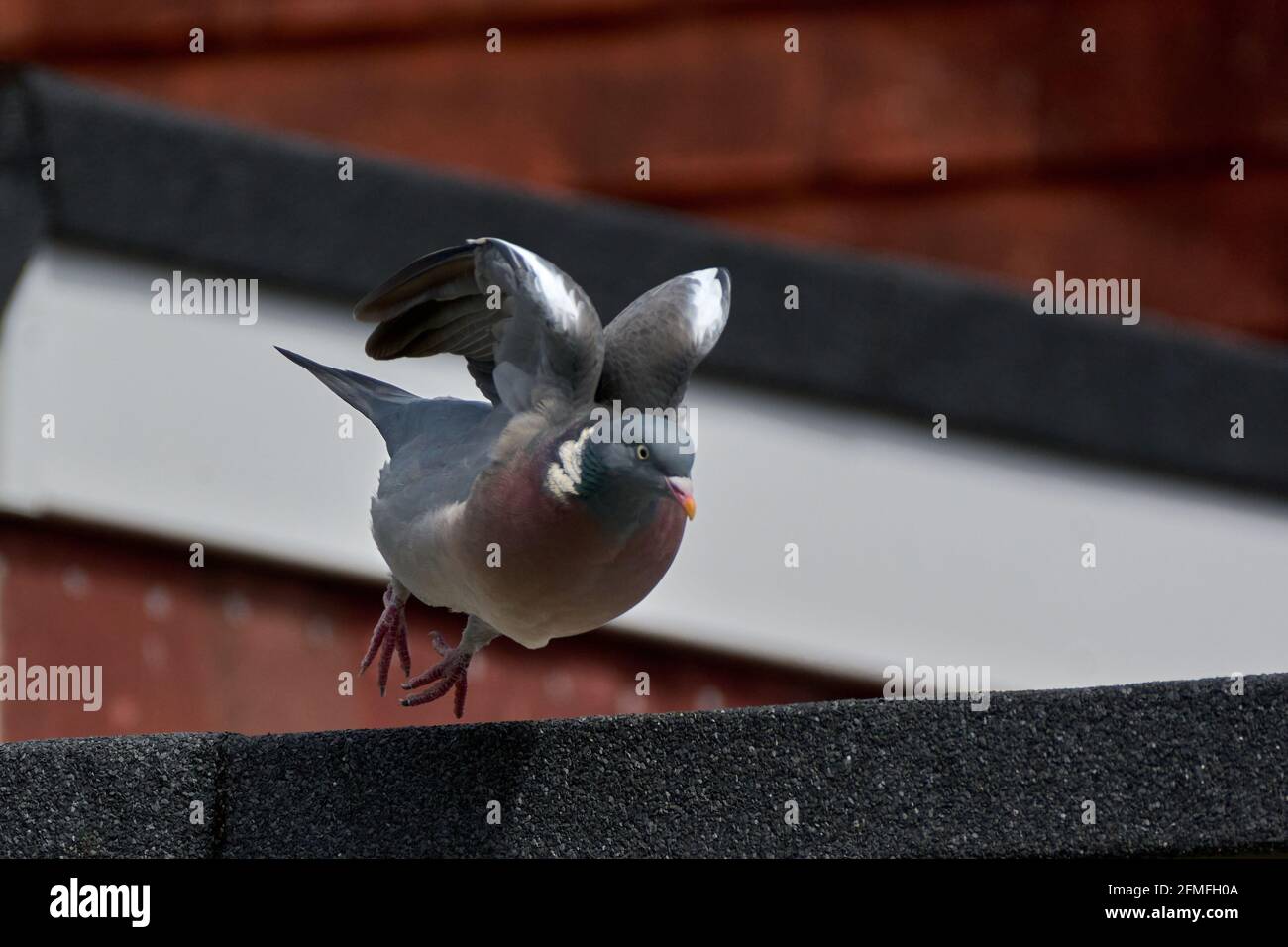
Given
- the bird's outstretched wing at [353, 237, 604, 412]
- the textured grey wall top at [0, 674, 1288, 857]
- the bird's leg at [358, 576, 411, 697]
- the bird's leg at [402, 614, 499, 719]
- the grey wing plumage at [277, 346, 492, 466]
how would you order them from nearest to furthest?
the textured grey wall top at [0, 674, 1288, 857] < the bird's outstretched wing at [353, 237, 604, 412] < the grey wing plumage at [277, 346, 492, 466] < the bird's leg at [402, 614, 499, 719] < the bird's leg at [358, 576, 411, 697]

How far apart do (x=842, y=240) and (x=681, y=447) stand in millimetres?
2417

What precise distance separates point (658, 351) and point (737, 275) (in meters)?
2.16

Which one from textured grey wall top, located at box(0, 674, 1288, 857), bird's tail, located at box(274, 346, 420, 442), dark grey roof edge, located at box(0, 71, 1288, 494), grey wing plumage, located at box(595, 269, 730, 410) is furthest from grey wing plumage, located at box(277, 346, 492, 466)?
dark grey roof edge, located at box(0, 71, 1288, 494)

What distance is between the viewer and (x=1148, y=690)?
5.64ft

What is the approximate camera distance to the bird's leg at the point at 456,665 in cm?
263

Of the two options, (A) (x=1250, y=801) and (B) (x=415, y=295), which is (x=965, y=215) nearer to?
(B) (x=415, y=295)

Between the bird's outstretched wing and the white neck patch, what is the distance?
0.14 m

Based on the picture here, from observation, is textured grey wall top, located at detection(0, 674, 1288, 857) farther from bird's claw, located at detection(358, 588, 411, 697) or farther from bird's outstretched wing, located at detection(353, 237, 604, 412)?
bird's claw, located at detection(358, 588, 411, 697)

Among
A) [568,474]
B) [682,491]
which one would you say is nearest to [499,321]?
[568,474]

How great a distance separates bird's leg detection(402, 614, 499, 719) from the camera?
2.63 m

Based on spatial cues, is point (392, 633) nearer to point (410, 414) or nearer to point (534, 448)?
point (410, 414)

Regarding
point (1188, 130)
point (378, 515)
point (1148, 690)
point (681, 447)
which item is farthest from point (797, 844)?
point (1188, 130)

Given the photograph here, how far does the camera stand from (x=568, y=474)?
84.3 inches

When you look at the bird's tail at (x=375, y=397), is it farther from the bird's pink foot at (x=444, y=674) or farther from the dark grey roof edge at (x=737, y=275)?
the dark grey roof edge at (x=737, y=275)
